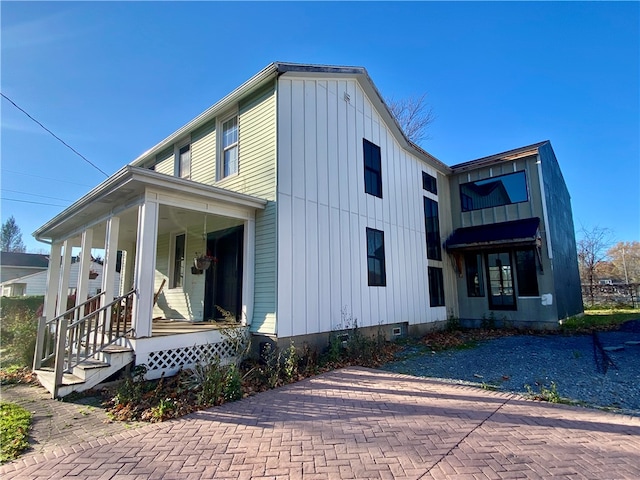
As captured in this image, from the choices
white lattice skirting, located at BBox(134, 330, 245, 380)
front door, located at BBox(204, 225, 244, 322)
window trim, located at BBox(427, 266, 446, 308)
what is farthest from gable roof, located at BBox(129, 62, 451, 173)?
white lattice skirting, located at BBox(134, 330, 245, 380)

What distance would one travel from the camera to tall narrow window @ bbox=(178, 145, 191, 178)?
35.2 feet

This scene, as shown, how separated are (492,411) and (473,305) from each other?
31.3 ft

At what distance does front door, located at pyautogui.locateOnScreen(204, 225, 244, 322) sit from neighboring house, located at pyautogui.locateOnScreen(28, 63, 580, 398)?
0.05 m

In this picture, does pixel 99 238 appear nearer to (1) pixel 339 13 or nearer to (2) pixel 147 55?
(2) pixel 147 55

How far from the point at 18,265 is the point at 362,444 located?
115 ft

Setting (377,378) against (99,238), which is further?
(99,238)

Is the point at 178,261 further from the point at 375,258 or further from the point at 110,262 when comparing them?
the point at 375,258

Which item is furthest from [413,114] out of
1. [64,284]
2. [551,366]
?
[64,284]

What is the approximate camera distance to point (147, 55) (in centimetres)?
995

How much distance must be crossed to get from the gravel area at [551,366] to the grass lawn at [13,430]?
5.91m

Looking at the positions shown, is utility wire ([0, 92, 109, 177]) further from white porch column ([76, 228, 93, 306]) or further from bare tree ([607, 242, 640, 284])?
bare tree ([607, 242, 640, 284])

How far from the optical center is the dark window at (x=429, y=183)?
13.3m

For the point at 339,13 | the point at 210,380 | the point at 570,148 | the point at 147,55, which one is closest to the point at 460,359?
the point at 210,380

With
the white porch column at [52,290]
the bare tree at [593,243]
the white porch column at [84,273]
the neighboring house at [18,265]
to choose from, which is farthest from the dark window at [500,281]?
the neighboring house at [18,265]
